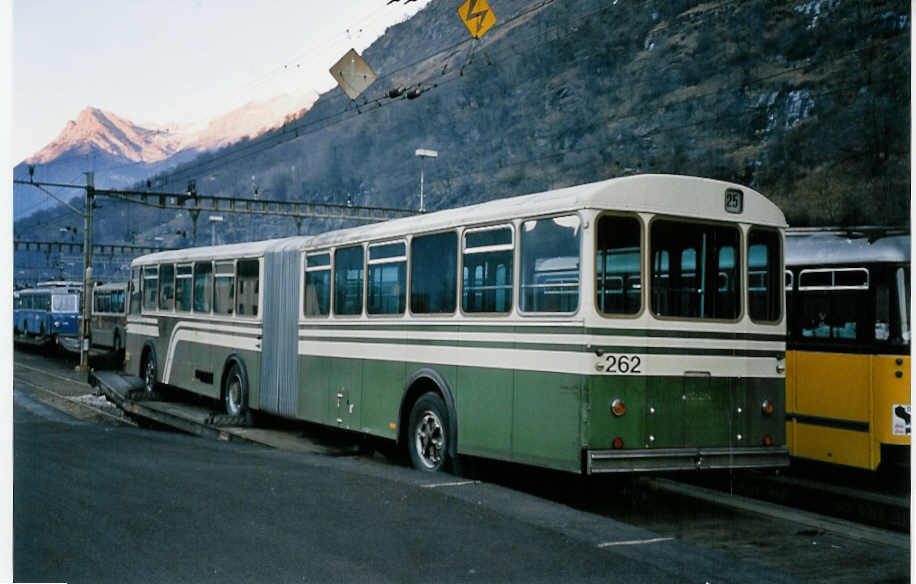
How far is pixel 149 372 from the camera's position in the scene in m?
17.9

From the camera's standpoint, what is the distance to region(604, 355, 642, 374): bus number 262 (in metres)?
7.83

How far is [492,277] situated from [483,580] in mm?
3409

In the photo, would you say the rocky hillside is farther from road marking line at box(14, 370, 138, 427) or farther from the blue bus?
the blue bus

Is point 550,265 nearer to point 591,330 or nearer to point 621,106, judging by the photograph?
point 591,330

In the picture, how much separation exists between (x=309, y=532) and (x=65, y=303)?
1135 inches

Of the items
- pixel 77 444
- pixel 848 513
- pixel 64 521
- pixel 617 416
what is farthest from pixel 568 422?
pixel 77 444

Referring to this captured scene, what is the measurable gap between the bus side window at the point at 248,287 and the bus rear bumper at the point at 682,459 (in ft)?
23.3

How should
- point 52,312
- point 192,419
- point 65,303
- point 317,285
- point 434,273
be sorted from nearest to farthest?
point 434,273
point 317,285
point 192,419
point 65,303
point 52,312

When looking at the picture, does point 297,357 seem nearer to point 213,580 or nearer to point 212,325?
point 212,325

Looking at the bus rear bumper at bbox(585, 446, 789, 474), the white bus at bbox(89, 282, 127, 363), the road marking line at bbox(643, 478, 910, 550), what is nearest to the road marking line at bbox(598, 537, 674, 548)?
the bus rear bumper at bbox(585, 446, 789, 474)

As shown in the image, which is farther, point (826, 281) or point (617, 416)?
point (826, 281)

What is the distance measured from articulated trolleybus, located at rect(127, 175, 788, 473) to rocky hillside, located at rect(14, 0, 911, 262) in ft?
3.39

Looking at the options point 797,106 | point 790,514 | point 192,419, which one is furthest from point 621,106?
point 192,419

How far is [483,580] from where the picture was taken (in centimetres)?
588
